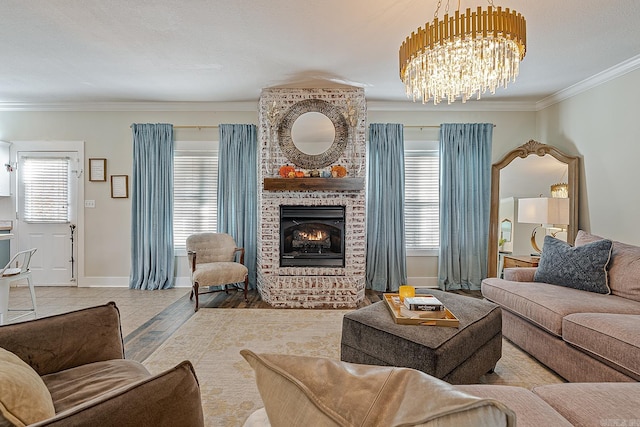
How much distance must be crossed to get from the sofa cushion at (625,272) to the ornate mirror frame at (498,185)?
1.32 metres

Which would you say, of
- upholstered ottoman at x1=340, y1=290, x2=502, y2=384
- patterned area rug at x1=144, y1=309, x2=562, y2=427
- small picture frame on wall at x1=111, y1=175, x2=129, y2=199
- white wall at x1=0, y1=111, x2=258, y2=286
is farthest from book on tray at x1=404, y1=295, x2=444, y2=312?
small picture frame on wall at x1=111, y1=175, x2=129, y2=199

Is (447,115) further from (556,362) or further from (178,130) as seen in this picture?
(178,130)

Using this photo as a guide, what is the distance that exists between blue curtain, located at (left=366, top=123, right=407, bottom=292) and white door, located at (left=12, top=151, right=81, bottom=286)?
4297 millimetres

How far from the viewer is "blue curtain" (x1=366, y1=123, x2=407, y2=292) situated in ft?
14.8

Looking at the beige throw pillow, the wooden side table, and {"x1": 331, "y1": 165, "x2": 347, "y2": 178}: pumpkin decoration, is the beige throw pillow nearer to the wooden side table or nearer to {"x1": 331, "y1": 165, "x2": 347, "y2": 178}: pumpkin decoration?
{"x1": 331, "y1": 165, "x2": 347, "y2": 178}: pumpkin decoration

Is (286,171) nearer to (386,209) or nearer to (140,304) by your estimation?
(386,209)

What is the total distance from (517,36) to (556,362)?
218 cm

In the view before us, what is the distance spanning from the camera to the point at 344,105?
401 centimetres

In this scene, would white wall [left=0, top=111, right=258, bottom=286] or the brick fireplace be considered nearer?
the brick fireplace

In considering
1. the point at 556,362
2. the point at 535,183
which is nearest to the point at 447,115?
the point at 535,183

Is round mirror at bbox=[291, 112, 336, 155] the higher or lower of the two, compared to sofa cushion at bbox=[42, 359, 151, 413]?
higher

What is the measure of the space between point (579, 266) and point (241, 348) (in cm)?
296

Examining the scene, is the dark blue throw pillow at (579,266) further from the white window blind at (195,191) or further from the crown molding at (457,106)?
the white window blind at (195,191)

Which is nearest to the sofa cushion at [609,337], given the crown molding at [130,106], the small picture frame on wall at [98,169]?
the crown molding at [130,106]
